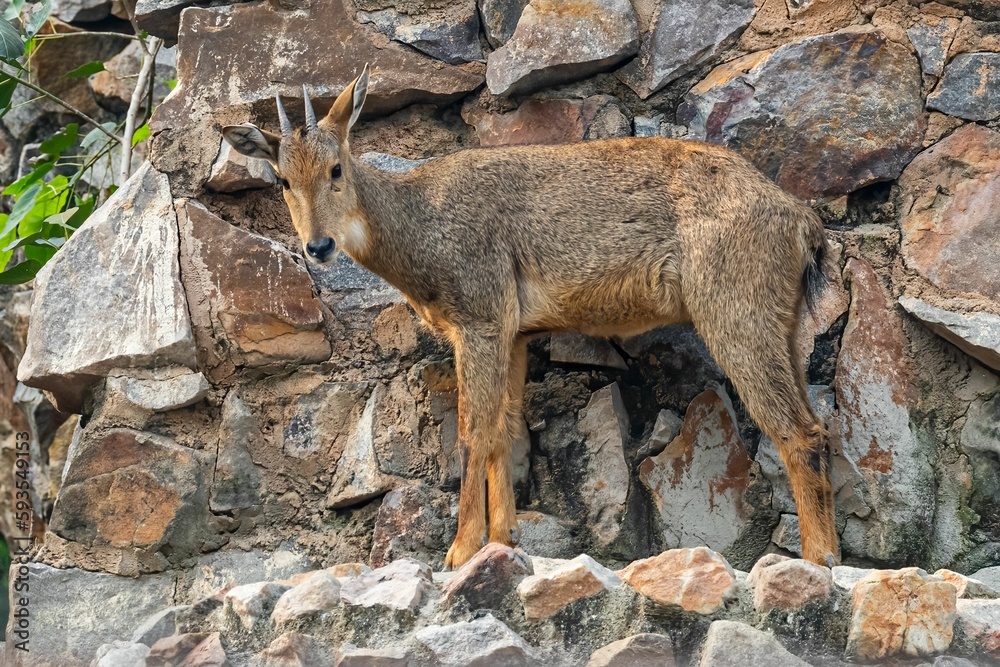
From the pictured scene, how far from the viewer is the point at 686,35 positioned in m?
7.15

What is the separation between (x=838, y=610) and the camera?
15.5ft

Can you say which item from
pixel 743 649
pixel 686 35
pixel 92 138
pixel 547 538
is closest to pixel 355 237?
pixel 547 538

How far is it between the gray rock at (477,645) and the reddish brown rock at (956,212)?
3.34 metres

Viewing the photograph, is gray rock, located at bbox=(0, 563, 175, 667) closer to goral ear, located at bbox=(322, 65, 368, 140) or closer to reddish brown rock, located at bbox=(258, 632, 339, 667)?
reddish brown rock, located at bbox=(258, 632, 339, 667)

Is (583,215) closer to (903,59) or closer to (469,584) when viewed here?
(903,59)

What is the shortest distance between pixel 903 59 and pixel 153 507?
4.95 metres

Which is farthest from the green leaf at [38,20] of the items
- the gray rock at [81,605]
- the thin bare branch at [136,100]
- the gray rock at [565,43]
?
the gray rock at [81,605]

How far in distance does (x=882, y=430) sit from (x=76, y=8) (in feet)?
22.7

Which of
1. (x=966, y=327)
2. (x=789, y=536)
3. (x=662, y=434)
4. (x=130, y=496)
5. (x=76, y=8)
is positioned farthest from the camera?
(x=76, y=8)

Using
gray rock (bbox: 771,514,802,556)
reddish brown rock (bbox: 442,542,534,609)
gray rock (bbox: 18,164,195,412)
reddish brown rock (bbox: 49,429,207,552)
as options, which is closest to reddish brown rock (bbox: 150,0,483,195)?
gray rock (bbox: 18,164,195,412)

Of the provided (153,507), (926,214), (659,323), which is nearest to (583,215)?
(659,323)

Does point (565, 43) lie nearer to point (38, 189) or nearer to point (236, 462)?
point (236, 462)

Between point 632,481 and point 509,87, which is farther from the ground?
point 509,87

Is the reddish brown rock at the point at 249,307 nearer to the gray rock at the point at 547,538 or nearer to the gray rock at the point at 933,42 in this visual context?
the gray rock at the point at 547,538
